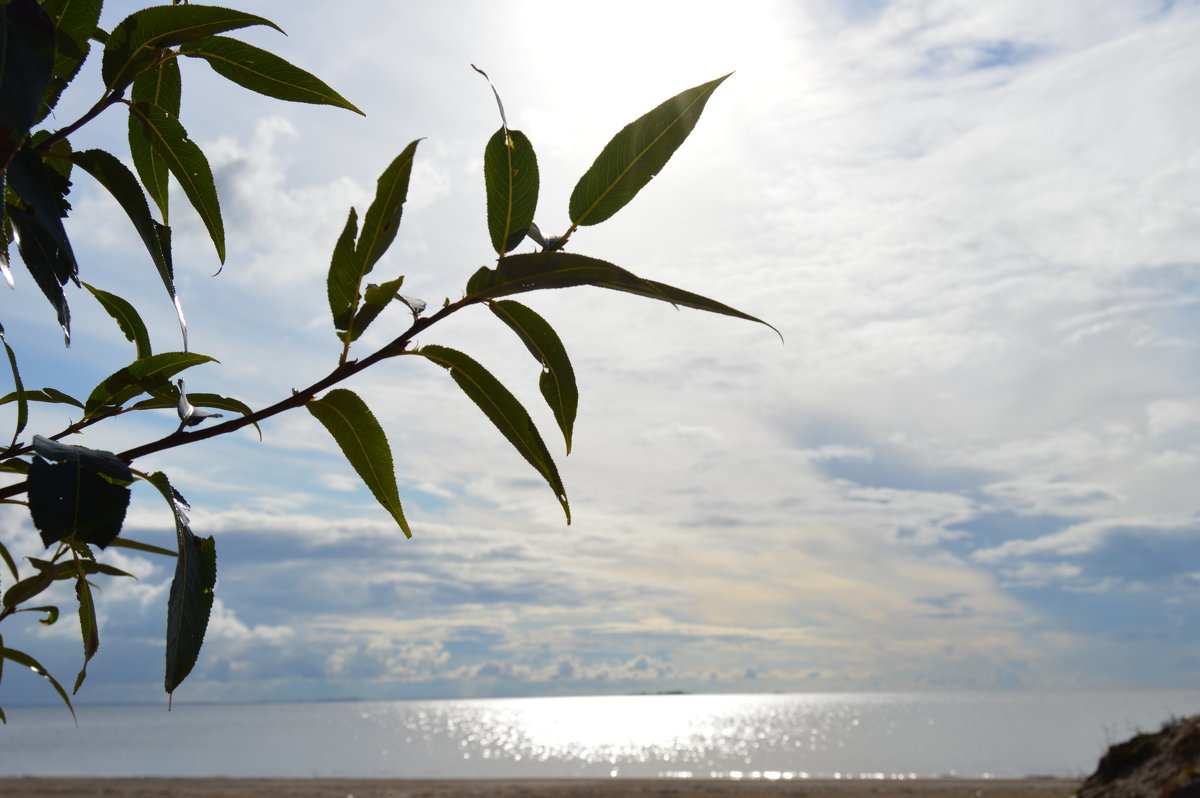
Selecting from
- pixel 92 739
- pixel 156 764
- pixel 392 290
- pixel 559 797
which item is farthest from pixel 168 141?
pixel 92 739

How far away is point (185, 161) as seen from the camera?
98 centimetres

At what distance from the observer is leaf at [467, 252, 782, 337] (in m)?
0.63

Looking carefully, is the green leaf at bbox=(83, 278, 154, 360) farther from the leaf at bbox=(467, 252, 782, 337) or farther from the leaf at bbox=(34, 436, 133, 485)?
the leaf at bbox=(467, 252, 782, 337)

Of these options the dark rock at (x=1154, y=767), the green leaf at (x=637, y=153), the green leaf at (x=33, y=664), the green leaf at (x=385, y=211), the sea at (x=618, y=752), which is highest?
the green leaf at (x=637, y=153)

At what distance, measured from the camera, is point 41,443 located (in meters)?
0.61

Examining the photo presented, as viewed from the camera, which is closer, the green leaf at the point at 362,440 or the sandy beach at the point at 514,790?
the green leaf at the point at 362,440

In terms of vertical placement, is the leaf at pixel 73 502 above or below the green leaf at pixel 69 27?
below

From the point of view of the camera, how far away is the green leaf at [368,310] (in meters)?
0.70

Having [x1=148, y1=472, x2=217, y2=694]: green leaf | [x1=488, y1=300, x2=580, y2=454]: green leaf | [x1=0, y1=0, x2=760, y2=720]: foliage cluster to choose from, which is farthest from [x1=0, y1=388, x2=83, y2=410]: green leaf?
[x1=488, y1=300, x2=580, y2=454]: green leaf

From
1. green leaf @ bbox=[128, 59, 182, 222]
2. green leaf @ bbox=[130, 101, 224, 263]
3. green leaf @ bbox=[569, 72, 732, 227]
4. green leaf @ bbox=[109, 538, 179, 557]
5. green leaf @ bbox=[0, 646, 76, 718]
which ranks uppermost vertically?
green leaf @ bbox=[128, 59, 182, 222]

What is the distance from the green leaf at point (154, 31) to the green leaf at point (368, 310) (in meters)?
0.29

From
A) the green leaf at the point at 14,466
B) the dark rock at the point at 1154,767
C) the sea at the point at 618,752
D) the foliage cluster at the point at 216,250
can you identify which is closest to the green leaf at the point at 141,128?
the foliage cluster at the point at 216,250

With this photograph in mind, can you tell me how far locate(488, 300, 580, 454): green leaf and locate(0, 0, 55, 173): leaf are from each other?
0.34 meters

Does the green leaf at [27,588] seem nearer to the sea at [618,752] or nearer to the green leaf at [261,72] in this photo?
the green leaf at [261,72]
